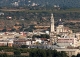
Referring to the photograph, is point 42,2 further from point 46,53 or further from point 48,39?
point 46,53

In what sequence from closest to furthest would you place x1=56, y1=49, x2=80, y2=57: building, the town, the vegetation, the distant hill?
the vegetation → x1=56, y1=49, x2=80, y2=57: building → the town → the distant hill

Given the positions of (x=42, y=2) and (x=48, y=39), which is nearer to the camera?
(x=48, y=39)

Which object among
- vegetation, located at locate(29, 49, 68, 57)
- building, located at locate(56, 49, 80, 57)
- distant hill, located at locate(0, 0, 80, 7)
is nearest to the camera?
vegetation, located at locate(29, 49, 68, 57)

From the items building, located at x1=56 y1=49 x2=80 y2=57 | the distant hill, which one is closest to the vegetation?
building, located at x1=56 y1=49 x2=80 y2=57

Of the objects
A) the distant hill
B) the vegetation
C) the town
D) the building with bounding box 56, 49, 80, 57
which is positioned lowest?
the distant hill

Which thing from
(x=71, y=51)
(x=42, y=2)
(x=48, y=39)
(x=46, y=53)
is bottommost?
(x=42, y=2)

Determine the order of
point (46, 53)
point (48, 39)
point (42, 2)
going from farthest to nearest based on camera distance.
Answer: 1. point (42, 2)
2. point (48, 39)
3. point (46, 53)

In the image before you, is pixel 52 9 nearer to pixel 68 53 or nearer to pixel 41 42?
pixel 41 42

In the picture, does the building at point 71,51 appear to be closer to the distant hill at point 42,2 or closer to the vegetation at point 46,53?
the vegetation at point 46,53

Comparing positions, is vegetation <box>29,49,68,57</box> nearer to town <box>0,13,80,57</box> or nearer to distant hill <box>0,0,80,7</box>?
town <box>0,13,80,57</box>

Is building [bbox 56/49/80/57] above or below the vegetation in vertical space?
below

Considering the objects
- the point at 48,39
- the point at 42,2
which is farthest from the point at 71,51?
the point at 42,2

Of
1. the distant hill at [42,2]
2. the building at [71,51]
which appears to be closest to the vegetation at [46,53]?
the building at [71,51]
